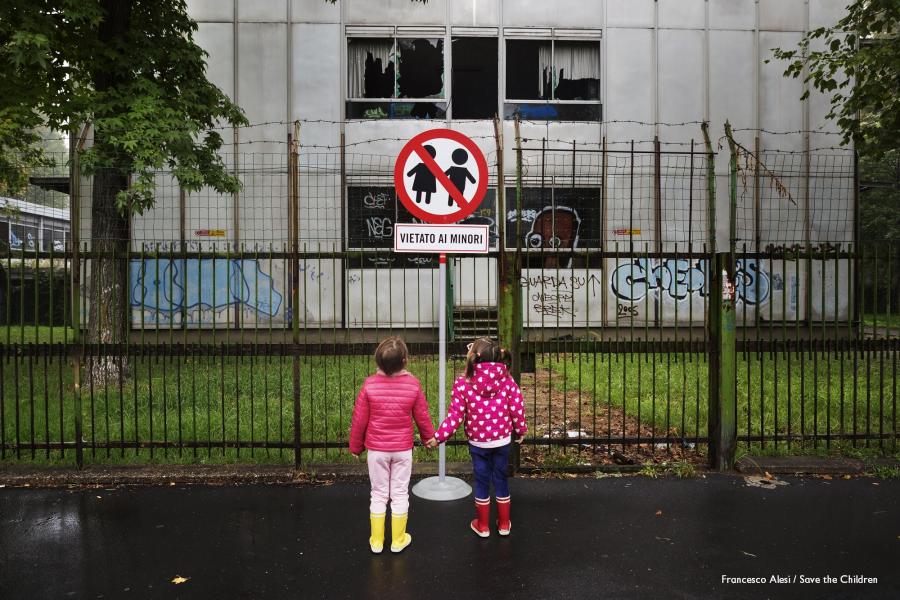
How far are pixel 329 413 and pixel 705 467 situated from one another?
4.33m

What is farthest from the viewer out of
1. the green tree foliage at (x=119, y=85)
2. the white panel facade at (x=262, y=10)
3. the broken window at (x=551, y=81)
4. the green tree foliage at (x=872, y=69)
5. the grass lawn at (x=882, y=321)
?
the broken window at (x=551, y=81)

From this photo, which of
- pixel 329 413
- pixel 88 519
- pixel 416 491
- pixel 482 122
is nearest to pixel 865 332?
pixel 416 491

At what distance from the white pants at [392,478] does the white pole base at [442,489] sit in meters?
1.05

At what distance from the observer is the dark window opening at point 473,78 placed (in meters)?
15.9

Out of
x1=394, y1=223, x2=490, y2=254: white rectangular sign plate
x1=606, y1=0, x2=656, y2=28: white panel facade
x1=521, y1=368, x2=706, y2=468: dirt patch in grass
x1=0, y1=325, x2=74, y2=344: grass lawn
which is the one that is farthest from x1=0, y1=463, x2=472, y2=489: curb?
x1=606, y1=0, x2=656, y2=28: white panel facade

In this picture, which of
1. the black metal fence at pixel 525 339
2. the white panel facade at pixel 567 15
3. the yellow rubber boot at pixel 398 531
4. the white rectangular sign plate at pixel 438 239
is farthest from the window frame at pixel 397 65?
the yellow rubber boot at pixel 398 531

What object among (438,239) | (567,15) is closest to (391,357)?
(438,239)

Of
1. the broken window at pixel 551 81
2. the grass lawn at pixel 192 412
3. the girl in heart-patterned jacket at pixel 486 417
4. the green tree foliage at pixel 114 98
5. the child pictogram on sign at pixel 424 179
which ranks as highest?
the broken window at pixel 551 81

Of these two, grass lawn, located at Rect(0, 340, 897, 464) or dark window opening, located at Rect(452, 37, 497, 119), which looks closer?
grass lawn, located at Rect(0, 340, 897, 464)

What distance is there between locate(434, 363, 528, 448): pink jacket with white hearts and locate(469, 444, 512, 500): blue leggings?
0.06 meters

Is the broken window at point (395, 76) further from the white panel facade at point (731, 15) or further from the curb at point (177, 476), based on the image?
the curb at point (177, 476)

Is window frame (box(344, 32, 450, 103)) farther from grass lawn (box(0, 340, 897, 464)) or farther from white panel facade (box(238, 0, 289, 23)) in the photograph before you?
grass lawn (box(0, 340, 897, 464))

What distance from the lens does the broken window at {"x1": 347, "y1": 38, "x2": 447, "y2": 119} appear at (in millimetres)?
15875

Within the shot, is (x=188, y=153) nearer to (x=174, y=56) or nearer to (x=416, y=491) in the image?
(x=174, y=56)
